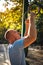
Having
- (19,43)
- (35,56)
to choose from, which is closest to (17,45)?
(19,43)

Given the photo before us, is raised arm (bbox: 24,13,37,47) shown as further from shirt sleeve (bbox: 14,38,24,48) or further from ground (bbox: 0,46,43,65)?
ground (bbox: 0,46,43,65)

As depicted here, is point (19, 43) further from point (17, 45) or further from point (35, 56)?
point (35, 56)

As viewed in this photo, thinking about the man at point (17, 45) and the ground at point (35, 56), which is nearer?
the man at point (17, 45)

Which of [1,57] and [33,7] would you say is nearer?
[33,7]

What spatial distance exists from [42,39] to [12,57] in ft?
22.3

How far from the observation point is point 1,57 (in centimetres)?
720

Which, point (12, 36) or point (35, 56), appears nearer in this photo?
point (12, 36)

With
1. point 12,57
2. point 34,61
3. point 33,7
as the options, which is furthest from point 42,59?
point 12,57

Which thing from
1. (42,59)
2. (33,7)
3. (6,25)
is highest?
(33,7)

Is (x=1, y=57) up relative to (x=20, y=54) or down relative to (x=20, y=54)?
down

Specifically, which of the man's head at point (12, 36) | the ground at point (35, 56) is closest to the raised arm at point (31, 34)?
the man's head at point (12, 36)

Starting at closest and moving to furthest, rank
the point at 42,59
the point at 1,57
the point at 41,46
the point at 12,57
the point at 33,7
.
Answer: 1. the point at 12,57
2. the point at 33,7
3. the point at 1,57
4. the point at 42,59
5. the point at 41,46

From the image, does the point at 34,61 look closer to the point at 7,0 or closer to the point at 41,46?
the point at 41,46

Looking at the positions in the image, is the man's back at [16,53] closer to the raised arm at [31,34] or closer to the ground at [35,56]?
the raised arm at [31,34]
